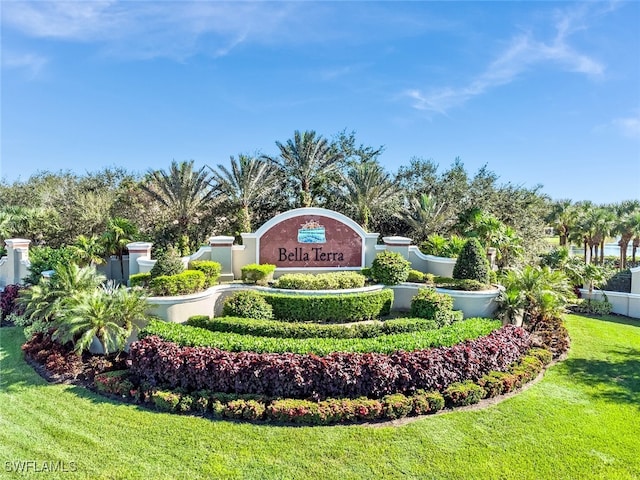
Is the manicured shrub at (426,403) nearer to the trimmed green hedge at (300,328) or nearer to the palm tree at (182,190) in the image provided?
the trimmed green hedge at (300,328)

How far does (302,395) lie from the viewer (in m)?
8.49

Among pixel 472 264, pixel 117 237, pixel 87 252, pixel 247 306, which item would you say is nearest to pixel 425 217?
pixel 472 264

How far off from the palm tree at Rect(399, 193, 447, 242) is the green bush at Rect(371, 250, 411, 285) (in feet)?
27.2

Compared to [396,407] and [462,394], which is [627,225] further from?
[396,407]

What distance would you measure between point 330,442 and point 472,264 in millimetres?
9220

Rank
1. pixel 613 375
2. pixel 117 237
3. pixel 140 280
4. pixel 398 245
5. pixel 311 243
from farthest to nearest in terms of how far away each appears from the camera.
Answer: pixel 117 237 < pixel 398 245 < pixel 311 243 < pixel 140 280 < pixel 613 375

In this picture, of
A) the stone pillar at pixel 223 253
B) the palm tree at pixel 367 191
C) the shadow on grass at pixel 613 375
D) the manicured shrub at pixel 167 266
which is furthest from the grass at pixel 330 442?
the palm tree at pixel 367 191

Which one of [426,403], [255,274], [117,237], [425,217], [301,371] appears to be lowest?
[426,403]

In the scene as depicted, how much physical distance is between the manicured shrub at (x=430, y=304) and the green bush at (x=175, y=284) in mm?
7422

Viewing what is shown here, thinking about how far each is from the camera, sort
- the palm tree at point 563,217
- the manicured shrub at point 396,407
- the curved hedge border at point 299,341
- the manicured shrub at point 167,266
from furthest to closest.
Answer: the palm tree at point 563,217
the manicured shrub at point 167,266
the curved hedge border at point 299,341
the manicured shrub at point 396,407

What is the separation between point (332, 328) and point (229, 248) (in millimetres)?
6379

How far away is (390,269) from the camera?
1483 centimetres

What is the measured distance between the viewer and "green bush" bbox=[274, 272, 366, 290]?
45.2 ft

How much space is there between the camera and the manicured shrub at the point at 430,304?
12469mm
